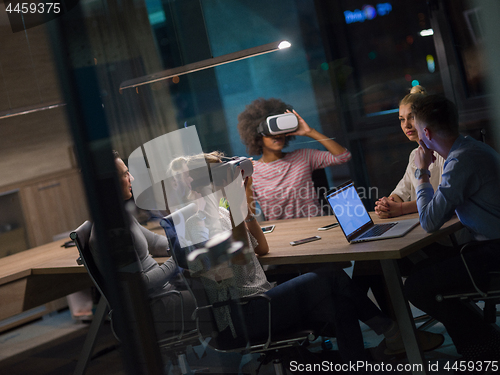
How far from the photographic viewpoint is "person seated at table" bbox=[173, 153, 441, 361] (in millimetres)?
1670

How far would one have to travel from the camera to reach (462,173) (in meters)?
1.47

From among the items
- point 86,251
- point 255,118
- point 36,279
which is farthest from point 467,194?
point 36,279

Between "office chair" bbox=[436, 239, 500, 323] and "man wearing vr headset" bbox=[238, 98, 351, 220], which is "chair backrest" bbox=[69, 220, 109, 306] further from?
"office chair" bbox=[436, 239, 500, 323]

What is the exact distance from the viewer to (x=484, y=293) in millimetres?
1518

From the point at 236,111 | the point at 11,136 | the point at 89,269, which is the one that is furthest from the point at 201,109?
the point at 11,136

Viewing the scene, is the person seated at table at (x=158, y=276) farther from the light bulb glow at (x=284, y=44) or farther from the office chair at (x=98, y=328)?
the light bulb glow at (x=284, y=44)

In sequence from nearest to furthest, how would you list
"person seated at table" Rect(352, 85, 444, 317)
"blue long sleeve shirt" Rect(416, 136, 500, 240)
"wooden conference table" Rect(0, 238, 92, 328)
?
"blue long sleeve shirt" Rect(416, 136, 500, 240)
"person seated at table" Rect(352, 85, 444, 317)
"wooden conference table" Rect(0, 238, 92, 328)

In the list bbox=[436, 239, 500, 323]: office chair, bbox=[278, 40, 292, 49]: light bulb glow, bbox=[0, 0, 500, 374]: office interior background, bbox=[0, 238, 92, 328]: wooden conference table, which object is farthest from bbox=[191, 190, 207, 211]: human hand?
bbox=[0, 238, 92, 328]: wooden conference table

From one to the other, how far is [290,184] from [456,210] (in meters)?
0.53

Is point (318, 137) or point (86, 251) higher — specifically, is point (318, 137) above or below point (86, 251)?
above

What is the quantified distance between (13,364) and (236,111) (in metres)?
3.00

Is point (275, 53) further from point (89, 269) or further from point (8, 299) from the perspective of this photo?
→ point (8, 299)

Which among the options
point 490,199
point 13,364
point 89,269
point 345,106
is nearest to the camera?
point 490,199

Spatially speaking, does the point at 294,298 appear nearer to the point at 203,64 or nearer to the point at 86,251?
the point at 203,64
